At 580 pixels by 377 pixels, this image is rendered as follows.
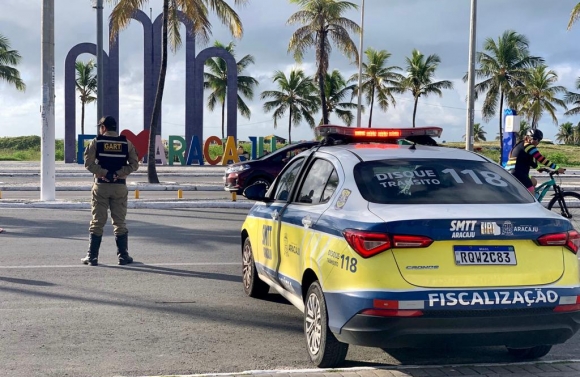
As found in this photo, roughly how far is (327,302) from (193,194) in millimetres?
17334

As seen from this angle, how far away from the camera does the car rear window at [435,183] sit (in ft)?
16.8

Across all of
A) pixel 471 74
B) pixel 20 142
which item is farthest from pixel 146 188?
pixel 20 142

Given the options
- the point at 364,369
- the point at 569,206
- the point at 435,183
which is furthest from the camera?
the point at 569,206

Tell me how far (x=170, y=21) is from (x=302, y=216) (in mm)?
22677

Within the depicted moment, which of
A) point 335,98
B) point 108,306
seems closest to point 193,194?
point 108,306

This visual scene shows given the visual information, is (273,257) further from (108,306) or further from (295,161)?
(108,306)

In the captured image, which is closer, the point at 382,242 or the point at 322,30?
the point at 382,242

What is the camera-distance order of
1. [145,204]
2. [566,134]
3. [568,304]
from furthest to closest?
[566,134] → [145,204] → [568,304]

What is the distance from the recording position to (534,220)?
15.9ft

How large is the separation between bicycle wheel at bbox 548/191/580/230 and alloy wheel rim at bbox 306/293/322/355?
967 centimetres

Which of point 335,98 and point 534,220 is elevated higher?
point 335,98

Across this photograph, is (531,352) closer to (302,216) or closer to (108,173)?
(302,216)

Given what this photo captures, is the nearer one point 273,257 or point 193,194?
point 273,257

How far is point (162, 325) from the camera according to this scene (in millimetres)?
6566
